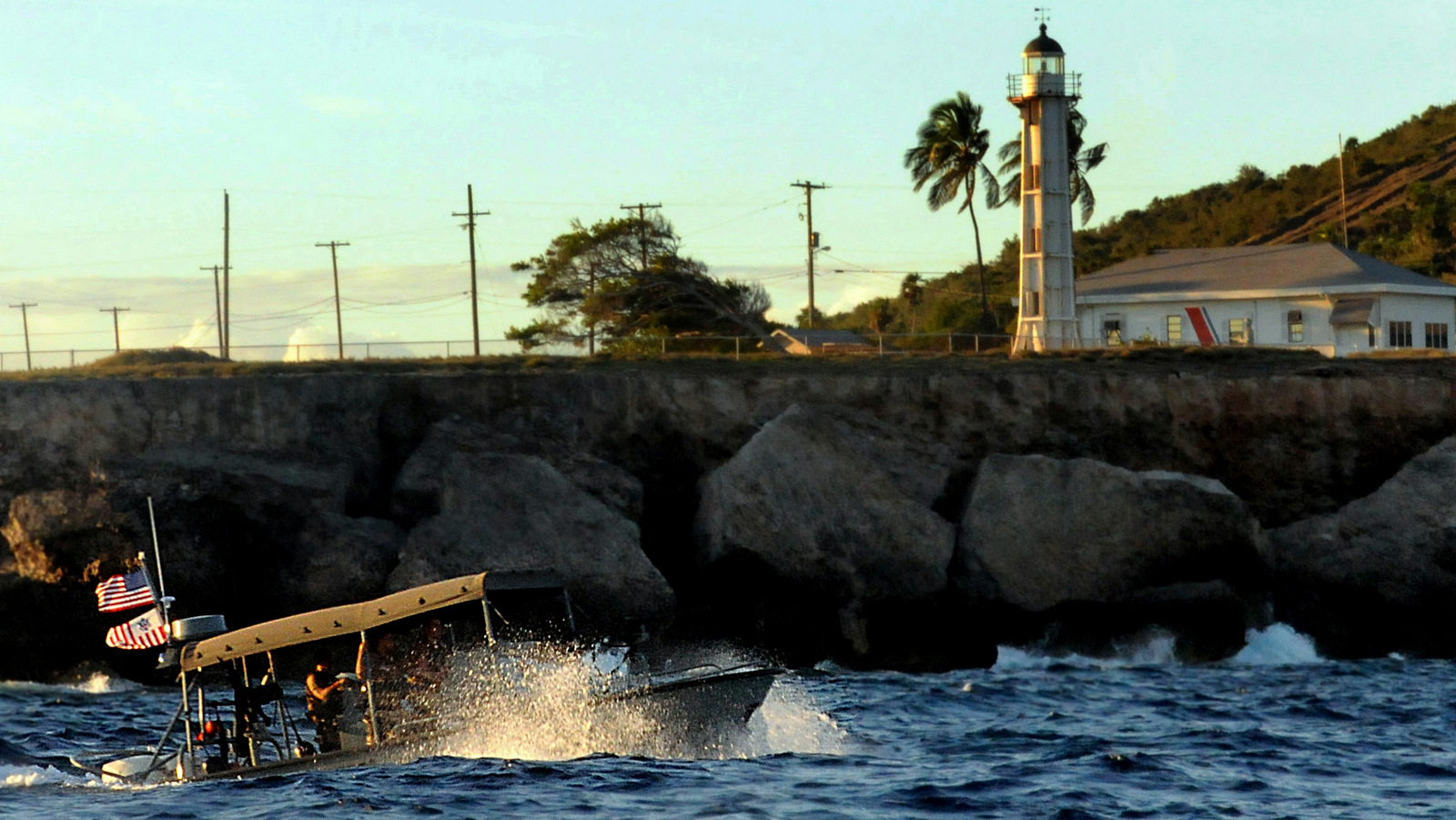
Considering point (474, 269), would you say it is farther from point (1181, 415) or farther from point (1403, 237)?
point (1403, 237)

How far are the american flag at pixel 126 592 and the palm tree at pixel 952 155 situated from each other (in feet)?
136

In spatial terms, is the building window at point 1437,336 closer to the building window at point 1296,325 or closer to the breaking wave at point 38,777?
the building window at point 1296,325

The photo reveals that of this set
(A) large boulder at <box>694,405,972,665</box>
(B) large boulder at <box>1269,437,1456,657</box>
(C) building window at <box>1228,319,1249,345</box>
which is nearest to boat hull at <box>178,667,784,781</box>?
(A) large boulder at <box>694,405,972,665</box>

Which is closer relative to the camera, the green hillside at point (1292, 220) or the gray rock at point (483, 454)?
the gray rock at point (483, 454)

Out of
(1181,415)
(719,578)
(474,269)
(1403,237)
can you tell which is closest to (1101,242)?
(1403,237)

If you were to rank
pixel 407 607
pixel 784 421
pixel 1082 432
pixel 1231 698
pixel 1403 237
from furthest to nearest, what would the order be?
1. pixel 1403 237
2. pixel 1082 432
3. pixel 784 421
4. pixel 1231 698
5. pixel 407 607

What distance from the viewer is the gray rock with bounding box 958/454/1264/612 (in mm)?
29672

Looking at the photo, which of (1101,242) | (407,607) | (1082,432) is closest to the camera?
(407,607)

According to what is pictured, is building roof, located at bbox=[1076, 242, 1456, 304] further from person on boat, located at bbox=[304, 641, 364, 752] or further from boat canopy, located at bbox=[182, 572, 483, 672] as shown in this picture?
boat canopy, located at bbox=[182, 572, 483, 672]

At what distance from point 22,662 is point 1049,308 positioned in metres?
31.1

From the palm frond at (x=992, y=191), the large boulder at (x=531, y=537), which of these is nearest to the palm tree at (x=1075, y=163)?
the palm frond at (x=992, y=191)

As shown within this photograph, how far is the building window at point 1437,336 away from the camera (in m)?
53.5

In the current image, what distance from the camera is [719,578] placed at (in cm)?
2995

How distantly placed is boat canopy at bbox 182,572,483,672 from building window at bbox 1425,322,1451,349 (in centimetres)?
4520
